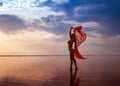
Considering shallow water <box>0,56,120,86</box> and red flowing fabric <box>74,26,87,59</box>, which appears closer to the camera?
shallow water <box>0,56,120,86</box>

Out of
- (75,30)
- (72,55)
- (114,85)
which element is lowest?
(114,85)

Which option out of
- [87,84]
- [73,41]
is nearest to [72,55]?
[73,41]

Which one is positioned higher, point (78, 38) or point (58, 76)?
point (78, 38)

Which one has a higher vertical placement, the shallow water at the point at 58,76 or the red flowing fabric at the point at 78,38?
the red flowing fabric at the point at 78,38

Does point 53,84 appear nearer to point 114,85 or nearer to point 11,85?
point 11,85

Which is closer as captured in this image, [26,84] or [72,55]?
[26,84]

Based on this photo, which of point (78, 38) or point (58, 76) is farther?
point (78, 38)

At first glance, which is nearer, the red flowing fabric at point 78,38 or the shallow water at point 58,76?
the shallow water at point 58,76

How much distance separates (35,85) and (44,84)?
1.22 feet

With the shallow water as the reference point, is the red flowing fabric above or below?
above

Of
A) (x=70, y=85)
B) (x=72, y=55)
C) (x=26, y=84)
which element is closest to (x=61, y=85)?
(x=70, y=85)

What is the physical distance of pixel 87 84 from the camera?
32.5ft

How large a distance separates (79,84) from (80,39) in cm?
383

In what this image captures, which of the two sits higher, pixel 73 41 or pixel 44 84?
pixel 73 41
